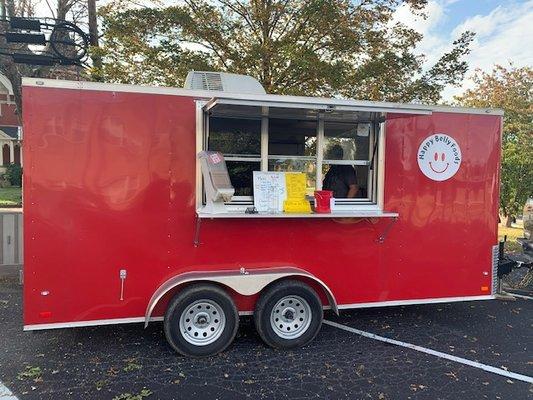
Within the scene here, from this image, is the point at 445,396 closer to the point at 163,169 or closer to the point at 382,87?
the point at 163,169

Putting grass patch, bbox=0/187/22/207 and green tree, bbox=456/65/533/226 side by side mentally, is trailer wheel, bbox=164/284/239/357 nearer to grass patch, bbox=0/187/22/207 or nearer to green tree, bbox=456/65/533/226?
green tree, bbox=456/65/533/226

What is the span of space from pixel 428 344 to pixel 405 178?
188cm

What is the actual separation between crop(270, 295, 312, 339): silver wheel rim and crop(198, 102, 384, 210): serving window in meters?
1.15

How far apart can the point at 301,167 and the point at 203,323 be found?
78.0 inches

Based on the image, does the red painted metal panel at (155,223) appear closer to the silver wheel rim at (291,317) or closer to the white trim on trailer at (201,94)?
the white trim on trailer at (201,94)

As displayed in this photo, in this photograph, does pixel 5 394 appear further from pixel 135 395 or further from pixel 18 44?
pixel 18 44

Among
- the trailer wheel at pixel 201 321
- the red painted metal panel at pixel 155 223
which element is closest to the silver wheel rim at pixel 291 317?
the red painted metal panel at pixel 155 223

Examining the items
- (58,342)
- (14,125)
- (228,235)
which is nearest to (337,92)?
(228,235)

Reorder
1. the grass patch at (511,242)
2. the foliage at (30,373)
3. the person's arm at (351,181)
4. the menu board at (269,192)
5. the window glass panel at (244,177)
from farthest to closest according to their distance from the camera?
1. the grass patch at (511,242)
2. the person's arm at (351,181)
3. the window glass panel at (244,177)
4. the menu board at (269,192)
5. the foliage at (30,373)

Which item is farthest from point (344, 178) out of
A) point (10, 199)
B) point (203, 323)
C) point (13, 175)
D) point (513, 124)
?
point (13, 175)

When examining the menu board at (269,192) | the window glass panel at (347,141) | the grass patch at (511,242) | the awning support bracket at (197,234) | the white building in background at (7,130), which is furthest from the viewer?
the white building in background at (7,130)

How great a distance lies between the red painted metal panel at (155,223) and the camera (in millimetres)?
4152

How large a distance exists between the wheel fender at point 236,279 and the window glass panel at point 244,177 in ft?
2.78

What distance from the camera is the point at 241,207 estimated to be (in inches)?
184
